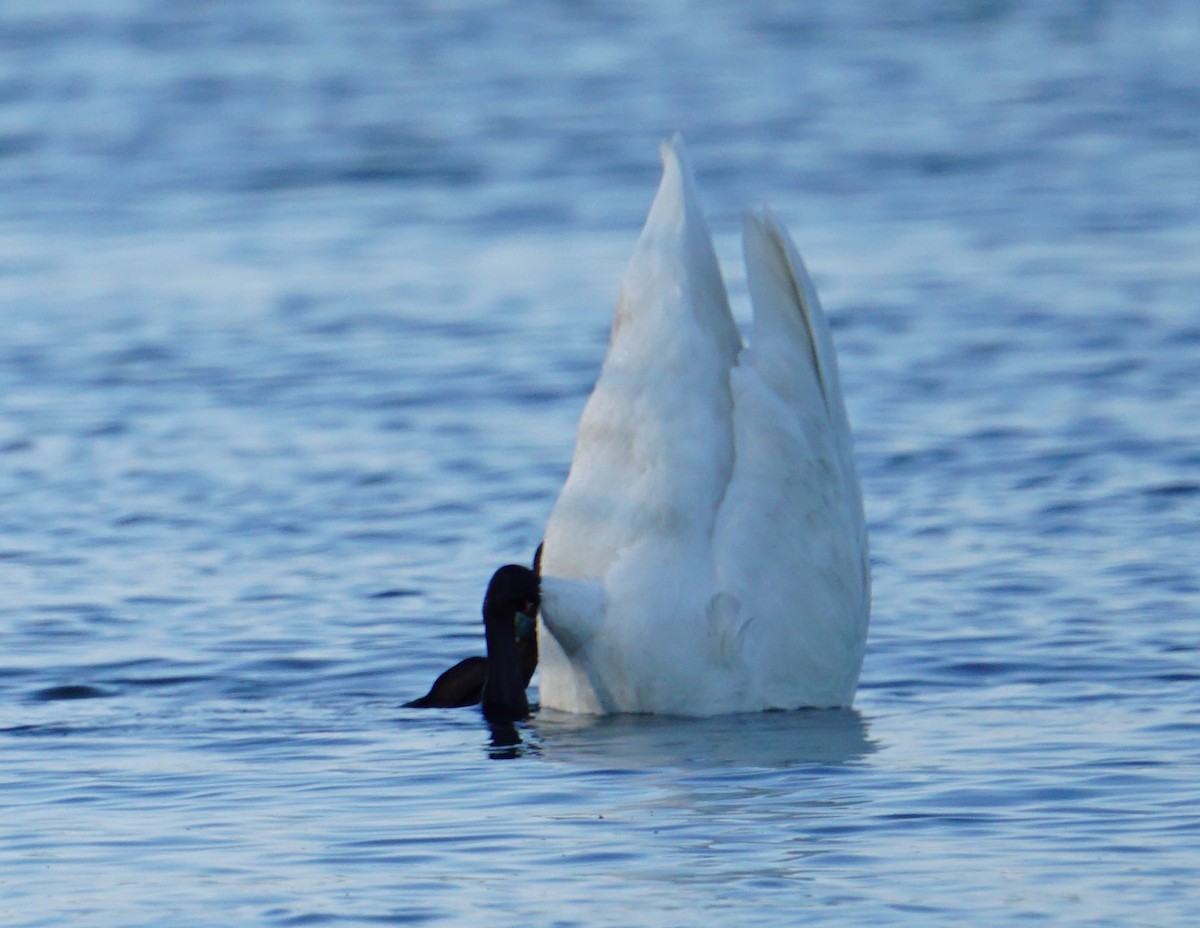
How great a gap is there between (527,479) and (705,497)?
4030 millimetres

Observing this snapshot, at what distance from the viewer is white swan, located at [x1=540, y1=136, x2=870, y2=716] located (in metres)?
7.25

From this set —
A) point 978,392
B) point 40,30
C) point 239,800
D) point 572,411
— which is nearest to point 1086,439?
point 978,392

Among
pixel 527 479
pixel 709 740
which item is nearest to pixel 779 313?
pixel 709 740

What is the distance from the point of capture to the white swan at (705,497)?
7.25 metres

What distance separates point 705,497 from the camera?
730 centimetres

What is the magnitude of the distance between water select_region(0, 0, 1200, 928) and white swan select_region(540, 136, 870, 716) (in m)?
0.23

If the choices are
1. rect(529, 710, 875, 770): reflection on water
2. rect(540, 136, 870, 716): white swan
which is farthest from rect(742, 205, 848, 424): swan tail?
rect(529, 710, 875, 770): reflection on water

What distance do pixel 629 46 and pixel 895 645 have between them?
63.4 feet

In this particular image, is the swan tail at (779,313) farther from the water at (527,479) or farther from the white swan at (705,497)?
the water at (527,479)

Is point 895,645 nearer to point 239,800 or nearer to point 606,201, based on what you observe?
point 239,800

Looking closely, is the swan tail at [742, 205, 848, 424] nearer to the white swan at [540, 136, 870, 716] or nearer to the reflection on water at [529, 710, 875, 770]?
the white swan at [540, 136, 870, 716]

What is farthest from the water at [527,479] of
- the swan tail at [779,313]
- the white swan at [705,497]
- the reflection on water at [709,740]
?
the swan tail at [779,313]

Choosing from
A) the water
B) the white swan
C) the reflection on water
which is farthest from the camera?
the white swan

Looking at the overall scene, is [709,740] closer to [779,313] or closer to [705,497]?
[705,497]
